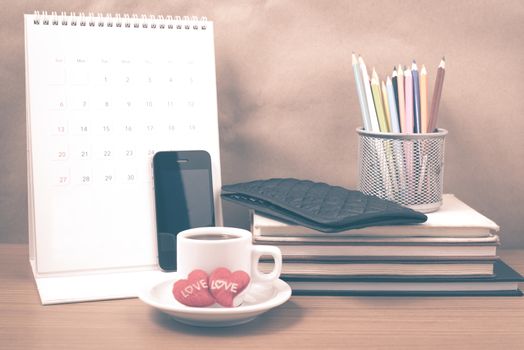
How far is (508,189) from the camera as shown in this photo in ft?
3.21

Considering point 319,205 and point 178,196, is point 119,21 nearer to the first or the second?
→ point 178,196

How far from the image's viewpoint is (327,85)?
96 cm

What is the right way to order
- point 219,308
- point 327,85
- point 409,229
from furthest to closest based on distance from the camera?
1. point 327,85
2. point 409,229
3. point 219,308

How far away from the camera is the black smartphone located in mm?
815

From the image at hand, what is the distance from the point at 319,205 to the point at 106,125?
267 millimetres

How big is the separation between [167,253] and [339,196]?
0.21 metres

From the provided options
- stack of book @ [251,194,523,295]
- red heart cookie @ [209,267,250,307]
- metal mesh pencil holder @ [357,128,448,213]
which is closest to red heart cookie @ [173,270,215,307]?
red heart cookie @ [209,267,250,307]

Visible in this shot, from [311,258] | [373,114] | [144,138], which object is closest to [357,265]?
[311,258]

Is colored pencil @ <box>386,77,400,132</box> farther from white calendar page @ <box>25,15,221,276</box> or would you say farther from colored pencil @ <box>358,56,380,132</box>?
white calendar page @ <box>25,15,221,276</box>

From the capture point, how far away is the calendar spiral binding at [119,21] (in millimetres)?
803

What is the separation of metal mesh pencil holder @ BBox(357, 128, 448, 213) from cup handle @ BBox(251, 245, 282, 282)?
0.64 ft

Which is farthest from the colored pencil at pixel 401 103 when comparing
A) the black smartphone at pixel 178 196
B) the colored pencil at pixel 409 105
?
the black smartphone at pixel 178 196

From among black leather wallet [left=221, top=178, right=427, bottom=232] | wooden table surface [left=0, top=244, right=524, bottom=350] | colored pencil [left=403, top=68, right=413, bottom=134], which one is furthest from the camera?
colored pencil [left=403, top=68, right=413, bottom=134]

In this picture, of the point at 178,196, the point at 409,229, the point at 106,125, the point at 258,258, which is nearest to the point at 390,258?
the point at 409,229
